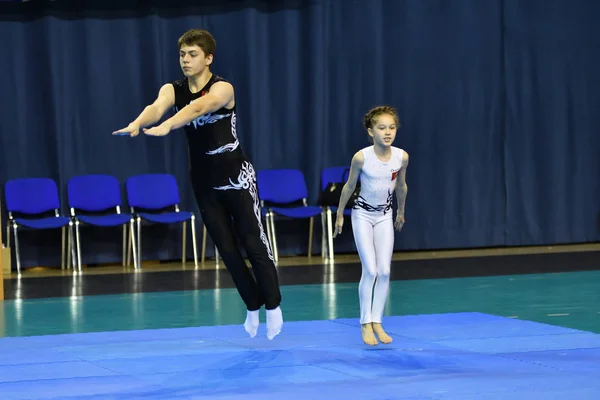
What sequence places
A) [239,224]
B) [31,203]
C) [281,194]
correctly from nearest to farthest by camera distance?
[239,224]
[31,203]
[281,194]

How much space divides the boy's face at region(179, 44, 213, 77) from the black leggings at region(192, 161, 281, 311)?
0.60m

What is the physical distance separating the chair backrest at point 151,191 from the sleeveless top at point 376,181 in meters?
5.28

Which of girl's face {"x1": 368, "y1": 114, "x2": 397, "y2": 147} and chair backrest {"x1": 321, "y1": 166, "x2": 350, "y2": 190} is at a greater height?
girl's face {"x1": 368, "y1": 114, "x2": 397, "y2": 147}

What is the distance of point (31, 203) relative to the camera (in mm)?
11016

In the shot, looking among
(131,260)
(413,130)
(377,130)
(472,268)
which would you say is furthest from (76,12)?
(377,130)

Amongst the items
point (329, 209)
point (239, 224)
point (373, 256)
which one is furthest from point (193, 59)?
point (329, 209)

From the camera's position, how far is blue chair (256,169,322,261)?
1141 centimetres

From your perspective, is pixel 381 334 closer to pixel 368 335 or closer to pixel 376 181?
pixel 368 335

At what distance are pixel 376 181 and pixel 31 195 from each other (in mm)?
5761

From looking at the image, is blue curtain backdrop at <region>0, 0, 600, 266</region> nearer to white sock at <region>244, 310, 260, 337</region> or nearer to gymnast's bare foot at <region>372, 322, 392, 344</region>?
gymnast's bare foot at <region>372, 322, 392, 344</region>

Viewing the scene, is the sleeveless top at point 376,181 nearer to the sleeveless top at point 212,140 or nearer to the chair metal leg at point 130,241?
the sleeveless top at point 212,140

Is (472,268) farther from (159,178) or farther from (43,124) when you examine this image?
(43,124)

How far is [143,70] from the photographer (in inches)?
460

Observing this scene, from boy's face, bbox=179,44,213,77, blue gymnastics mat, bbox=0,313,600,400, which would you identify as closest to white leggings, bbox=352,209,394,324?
blue gymnastics mat, bbox=0,313,600,400
